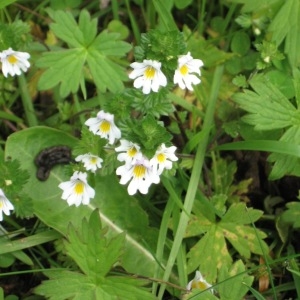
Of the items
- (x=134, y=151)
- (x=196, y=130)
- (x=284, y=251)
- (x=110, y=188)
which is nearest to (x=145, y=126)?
(x=134, y=151)

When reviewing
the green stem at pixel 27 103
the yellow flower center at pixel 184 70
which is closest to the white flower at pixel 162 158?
the yellow flower center at pixel 184 70

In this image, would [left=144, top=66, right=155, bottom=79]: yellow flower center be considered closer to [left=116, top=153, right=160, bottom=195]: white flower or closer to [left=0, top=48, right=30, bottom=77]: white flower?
[left=116, top=153, right=160, bottom=195]: white flower

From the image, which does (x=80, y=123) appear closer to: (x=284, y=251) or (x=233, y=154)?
(x=233, y=154)

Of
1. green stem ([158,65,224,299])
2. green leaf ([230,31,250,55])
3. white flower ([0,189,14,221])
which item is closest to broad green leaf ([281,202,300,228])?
green stem ([158,65,224,299])

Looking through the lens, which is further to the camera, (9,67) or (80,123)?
(80,123)

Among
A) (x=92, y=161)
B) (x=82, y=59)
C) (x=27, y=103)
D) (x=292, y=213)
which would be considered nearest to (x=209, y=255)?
(x=292, y=213)

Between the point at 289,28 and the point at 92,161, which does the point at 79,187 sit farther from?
the point at 289,28
